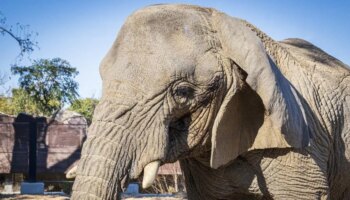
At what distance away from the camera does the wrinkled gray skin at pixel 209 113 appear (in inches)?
96.0

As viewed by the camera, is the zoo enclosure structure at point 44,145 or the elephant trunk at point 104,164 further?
the zoo enclosure structure at point 44,145

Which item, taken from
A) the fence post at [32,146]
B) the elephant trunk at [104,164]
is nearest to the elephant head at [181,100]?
the elephant trunk at [104,164]

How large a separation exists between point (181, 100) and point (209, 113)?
7.3 inches

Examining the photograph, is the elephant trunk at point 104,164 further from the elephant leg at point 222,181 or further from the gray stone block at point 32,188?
the gray stone block at point 32,188

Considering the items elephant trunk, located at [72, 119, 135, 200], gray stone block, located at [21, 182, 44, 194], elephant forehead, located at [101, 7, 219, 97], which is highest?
elephant forehead, located at [101, 7, 219, 97]

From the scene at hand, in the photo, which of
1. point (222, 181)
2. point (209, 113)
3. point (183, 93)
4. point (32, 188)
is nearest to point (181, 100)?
point (183, 93)

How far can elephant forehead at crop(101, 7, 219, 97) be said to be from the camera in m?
2.54

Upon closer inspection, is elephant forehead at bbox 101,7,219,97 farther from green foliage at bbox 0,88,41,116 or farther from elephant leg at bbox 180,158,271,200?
green foliage at bbox 0,88,41,116

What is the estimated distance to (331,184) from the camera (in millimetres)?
3367

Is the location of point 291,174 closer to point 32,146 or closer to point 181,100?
point 181,100

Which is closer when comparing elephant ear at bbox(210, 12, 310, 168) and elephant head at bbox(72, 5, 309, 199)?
elephant head at bbox(72, 5, 309, 199)

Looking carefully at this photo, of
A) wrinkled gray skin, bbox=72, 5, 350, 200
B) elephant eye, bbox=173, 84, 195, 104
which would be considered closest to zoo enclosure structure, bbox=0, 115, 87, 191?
wrinkled gray skin, bbox=72, 5, 350, 200

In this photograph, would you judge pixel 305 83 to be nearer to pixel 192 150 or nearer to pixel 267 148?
pixel 267 148

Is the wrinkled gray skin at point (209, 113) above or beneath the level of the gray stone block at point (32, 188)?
above
